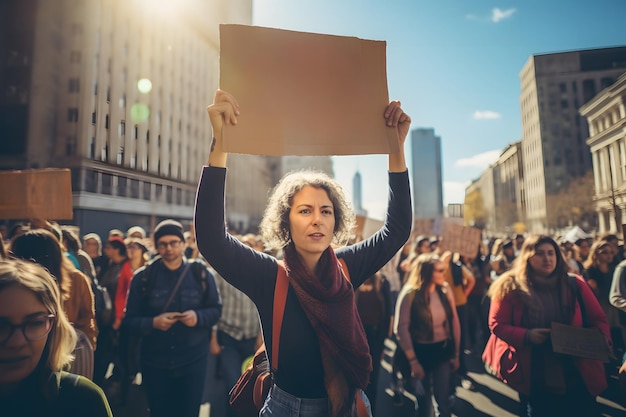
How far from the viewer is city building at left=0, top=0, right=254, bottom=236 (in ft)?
82.1

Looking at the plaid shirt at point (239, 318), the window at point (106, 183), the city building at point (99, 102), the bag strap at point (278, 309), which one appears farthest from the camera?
the window at point (106, 183)

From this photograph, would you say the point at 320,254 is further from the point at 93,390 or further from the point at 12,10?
the point at 12,10

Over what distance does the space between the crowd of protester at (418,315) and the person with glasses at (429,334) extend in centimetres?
1

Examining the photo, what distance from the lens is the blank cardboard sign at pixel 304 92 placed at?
5.12 ft

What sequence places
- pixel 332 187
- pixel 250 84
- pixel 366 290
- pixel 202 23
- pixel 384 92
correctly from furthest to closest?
pixel 202 23 < pixel 366 290 < pixel 332 187 < pixel 384 92 < pixel 250 84

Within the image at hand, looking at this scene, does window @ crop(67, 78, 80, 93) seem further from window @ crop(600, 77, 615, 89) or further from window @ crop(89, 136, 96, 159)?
window @ crop(600, 77, 615, 89)

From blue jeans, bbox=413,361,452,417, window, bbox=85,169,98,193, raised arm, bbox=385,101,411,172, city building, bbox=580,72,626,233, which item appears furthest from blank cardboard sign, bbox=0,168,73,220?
window, bbox=85,169,98,193

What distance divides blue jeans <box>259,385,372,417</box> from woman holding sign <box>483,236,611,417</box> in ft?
7.05

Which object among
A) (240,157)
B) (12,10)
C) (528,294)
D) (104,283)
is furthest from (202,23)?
(528,294)

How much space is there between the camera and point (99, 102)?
88.2 feet

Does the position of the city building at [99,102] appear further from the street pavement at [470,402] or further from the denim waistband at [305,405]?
the denim waistband at [305,405]

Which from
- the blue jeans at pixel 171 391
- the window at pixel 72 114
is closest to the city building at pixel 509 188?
the window at pixel 72 114

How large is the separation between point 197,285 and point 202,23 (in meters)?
49.5

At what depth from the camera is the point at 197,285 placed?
364cm
